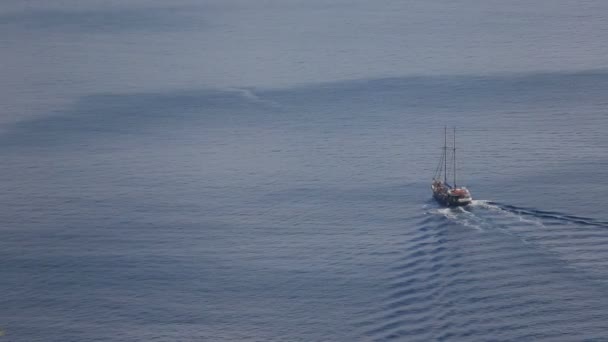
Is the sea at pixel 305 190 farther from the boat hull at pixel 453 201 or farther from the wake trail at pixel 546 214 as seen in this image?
the boat hull at pixel 453 201

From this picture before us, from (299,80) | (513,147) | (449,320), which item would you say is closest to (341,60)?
(299,80)

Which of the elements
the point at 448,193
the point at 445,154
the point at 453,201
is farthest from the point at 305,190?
the point at 445,154

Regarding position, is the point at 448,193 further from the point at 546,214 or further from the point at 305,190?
the point at 305,190

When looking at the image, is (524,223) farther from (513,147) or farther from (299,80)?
(299,80)

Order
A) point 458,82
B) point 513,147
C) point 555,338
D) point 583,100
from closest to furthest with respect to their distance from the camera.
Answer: point 555,338 → point 513,147 → point 583,100 → point 458,82

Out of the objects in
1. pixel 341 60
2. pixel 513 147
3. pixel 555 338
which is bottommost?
pixel 555 338

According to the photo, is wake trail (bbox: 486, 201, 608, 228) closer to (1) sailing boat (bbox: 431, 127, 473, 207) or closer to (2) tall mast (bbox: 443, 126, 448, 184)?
(1) sailing boat (bbox: 431, 127, 473, 207)

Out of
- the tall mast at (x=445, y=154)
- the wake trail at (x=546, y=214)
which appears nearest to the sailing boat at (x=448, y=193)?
the tall mast at (x=445, y=154)

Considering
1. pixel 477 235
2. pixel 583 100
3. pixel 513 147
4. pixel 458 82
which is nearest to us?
pixel 477 235
